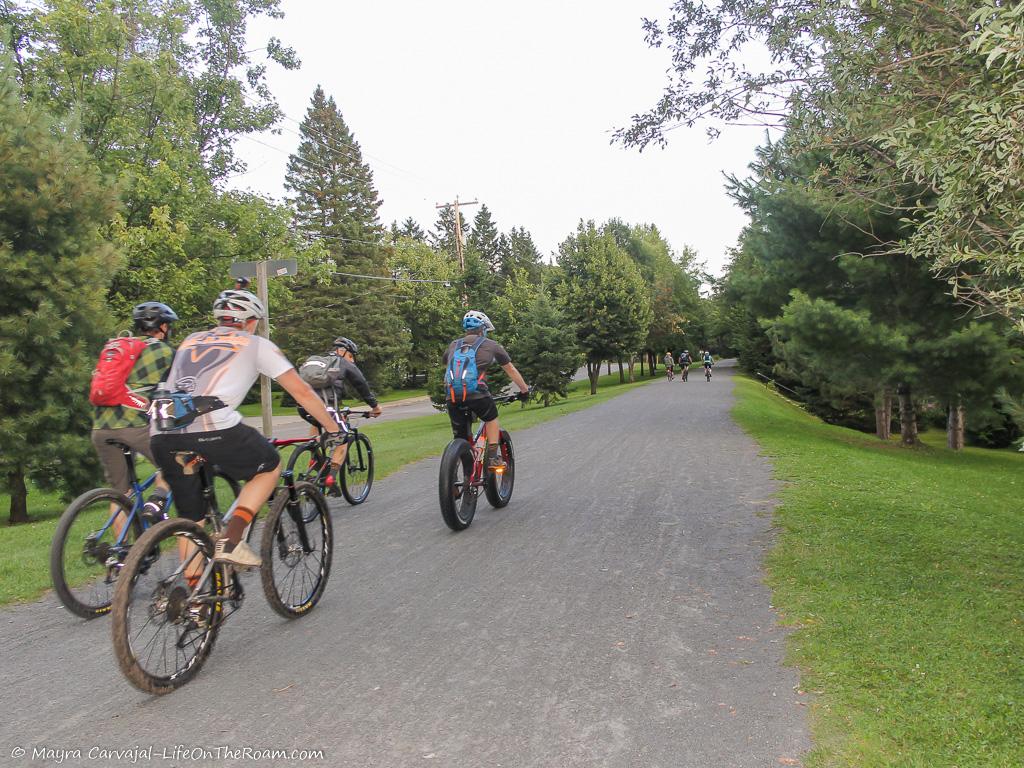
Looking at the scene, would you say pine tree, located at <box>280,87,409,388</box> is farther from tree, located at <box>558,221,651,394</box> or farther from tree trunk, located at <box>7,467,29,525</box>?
tree trunk, located at <box>7,467,29,525</box>

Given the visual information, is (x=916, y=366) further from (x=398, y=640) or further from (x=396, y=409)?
(x=396, y=409)

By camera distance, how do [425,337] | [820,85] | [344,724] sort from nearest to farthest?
[344,724], [820,85], [425,337]

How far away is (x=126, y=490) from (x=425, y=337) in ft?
199

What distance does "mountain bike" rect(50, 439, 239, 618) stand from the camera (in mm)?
4668

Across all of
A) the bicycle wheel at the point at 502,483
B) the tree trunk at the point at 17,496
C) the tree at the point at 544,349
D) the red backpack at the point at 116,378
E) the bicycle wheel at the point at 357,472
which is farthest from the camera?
the tree at the point at 544,349

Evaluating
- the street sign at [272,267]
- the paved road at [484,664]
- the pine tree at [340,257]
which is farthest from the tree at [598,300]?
the paved road at [484,664]

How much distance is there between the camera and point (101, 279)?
33.4 feet

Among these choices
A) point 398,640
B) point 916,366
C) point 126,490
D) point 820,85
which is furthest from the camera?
point 916,366

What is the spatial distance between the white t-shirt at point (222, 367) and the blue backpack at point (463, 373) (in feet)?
10.8

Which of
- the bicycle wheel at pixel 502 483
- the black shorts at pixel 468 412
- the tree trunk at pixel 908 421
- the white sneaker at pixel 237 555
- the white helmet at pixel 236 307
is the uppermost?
the white helmet at pixel 236 307

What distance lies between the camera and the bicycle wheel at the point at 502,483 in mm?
7942

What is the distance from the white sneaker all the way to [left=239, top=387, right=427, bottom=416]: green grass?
4298 centimetres

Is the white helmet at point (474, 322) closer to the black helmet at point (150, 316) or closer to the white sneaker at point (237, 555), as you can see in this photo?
the black helmet at point (150, 316)

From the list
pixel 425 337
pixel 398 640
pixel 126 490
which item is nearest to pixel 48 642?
pixel 126 490
